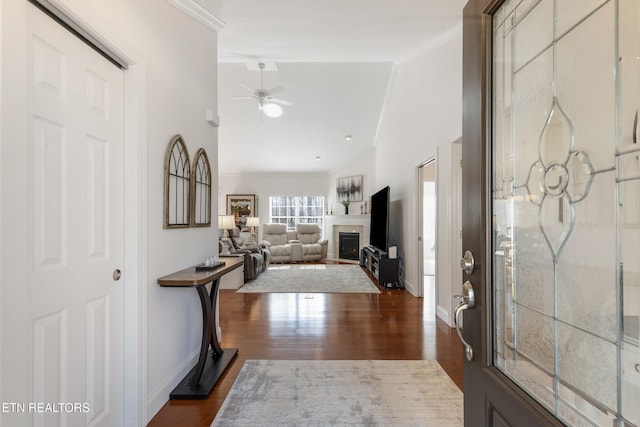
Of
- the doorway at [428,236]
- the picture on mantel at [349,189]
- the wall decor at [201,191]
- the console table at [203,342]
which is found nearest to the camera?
the console table at [203,342]

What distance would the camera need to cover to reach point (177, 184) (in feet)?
6.79

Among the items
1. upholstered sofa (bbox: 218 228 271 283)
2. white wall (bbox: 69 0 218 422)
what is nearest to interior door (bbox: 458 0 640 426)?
white wall (bbox: 69 0 218 422)

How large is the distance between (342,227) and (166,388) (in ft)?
22.5

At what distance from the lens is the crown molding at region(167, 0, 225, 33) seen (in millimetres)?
2124

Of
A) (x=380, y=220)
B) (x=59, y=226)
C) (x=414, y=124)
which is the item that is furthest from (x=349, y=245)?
(x=59, y=226)

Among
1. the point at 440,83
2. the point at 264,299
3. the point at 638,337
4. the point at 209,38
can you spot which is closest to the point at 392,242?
the point at 264,299

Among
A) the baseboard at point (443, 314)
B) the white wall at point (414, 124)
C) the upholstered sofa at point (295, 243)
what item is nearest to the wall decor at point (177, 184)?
the white wall at point (414, 124)

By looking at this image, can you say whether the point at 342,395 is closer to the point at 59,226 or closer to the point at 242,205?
the point at 59,226

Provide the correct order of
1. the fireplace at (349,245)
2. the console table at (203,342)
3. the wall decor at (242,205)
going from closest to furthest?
the console table at (203,342) < the fireplace at (349,245) < the wall decor at (242,205)

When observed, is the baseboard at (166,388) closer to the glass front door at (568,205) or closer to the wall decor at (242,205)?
the glass front door at (568,205)

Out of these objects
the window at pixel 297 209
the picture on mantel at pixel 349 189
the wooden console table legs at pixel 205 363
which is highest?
the picture on mantel at pixel 349 189

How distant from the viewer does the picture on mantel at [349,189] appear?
8.38 metres

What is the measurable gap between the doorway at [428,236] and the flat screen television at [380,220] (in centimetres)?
66

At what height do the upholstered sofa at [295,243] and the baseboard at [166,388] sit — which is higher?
the upholstered sofa at [295,243]
